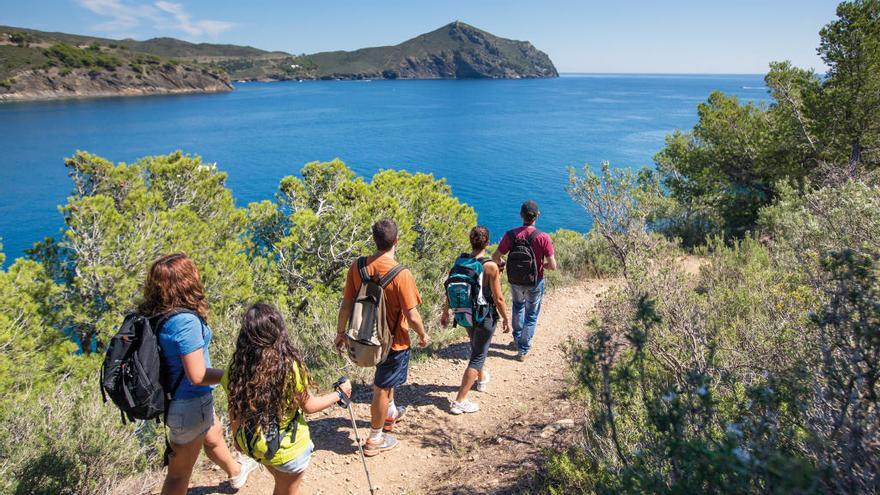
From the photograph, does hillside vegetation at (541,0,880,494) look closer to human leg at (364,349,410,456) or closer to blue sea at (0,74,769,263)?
human leg at (364,349,410,456)

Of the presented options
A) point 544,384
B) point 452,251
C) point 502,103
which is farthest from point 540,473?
point 502,103

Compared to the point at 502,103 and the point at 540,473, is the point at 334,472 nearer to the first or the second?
the point at 540,473

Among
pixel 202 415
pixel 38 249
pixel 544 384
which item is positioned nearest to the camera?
pixel 202 415

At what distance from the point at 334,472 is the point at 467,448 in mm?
1225

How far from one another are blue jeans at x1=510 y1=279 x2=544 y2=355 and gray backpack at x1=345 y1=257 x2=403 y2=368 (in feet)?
7.97

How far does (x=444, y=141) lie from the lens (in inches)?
2002

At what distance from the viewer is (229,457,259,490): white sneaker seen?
3.86 metres

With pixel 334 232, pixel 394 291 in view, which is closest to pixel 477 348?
pixel 394 291

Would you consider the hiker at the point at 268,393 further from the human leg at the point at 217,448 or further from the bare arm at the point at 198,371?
the human leg at the point at 217,448

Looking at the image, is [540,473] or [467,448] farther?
[467,448]

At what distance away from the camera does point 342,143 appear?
48969 millimetres

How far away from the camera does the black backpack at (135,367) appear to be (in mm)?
2836

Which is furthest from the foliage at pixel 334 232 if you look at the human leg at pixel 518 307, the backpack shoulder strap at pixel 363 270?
the backpack shoulder strap at pixel 363 270

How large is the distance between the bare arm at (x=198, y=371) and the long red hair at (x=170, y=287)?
0.27m
